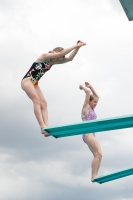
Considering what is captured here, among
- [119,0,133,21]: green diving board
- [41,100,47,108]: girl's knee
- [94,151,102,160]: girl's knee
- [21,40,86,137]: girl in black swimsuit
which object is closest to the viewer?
[21,40,86,137]: girl in black swimsuit

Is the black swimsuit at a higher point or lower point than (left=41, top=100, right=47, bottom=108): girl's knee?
higher

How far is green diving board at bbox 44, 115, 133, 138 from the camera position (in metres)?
12.3

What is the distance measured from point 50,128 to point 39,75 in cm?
180

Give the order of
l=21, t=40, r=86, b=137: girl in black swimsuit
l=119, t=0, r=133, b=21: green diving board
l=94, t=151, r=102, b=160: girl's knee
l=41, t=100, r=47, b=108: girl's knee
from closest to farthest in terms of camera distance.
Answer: l=21, t=40, r=86, b=137: girl in black swimsuit, l=41, t=100, r=47, b=108: girl's knee, l=119, t=0, r=133, b=21: green diving board, l=94, t=151, r=102, b=160: girl's knee

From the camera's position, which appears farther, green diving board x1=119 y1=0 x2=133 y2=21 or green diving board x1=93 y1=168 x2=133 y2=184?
green diving board x1=93 y1=168 x2=133 y2=184

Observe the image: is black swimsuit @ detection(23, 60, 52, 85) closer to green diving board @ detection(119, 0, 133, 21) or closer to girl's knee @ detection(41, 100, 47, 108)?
girl's knee @ detection(41, 100, 47, 108)

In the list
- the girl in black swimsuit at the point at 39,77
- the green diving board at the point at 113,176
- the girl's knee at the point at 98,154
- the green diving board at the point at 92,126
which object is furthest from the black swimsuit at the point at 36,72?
the green diving board at the point at 113,176

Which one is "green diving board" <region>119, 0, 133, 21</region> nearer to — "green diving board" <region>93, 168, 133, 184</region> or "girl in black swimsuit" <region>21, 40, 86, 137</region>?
"girl in black swimsuit" <region>21, 40, 86, 137</region>

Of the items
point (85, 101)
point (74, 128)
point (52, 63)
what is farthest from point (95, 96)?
point (74, 128)

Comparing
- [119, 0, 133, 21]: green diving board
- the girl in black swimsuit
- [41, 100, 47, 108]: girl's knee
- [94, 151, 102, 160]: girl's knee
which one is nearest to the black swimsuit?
the girl in black swimsuit

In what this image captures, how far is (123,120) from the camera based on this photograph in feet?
40.3

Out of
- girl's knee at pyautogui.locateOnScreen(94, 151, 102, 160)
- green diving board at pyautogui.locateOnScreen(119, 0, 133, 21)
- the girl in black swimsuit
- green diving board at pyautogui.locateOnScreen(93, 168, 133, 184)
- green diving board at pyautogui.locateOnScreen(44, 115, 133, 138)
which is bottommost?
green diving board at pyautogui.locateOnScreen(93, 168, 133, 184)

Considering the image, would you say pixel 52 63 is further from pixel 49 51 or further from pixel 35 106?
pixel 35 106

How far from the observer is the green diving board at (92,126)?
12.3m
